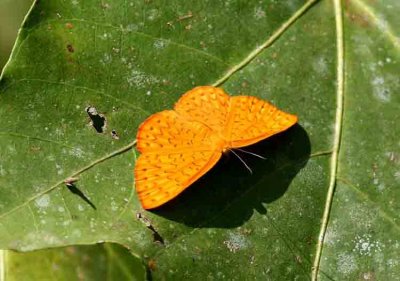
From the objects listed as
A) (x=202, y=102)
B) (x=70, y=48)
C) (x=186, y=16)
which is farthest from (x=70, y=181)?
(x=186, y=16)

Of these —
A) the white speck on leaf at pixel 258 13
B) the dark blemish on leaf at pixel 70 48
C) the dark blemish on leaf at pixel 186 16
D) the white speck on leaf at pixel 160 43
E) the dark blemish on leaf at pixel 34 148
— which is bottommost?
the dark blemish on leaf at pixel 34 148

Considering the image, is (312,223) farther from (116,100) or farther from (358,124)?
(116,100)

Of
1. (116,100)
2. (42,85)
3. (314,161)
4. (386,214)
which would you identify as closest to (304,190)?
(314,161)

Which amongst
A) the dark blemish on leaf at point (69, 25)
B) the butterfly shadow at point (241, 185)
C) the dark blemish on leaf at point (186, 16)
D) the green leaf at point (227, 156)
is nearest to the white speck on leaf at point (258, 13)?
the green leaf at point (227, 156)

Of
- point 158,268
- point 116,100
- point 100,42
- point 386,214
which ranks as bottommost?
point 158,268

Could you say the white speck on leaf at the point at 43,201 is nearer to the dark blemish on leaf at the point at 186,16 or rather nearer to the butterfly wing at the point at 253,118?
the butterfly wing at the point at 253,118

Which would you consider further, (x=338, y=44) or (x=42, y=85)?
(x=338, y=44)

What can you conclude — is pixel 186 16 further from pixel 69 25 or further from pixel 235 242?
pixel 235 242
